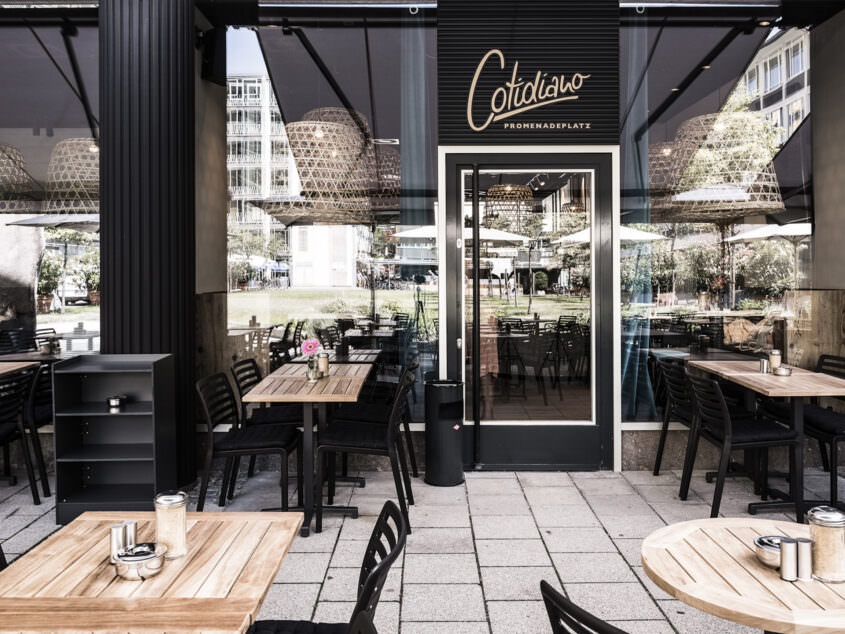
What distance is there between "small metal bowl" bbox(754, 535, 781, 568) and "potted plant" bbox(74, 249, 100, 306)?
19.0 ft

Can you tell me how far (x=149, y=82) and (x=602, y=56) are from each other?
3.67 metres

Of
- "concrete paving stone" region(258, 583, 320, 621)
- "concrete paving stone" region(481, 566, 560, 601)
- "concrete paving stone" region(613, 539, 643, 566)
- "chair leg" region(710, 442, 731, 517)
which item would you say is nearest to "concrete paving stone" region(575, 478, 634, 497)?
"chair leg" region(710, 442, 731, 517)

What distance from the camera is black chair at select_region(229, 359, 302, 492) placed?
5008mm

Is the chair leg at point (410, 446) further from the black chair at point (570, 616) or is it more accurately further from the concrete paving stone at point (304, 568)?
the black chair at point (570, 616)

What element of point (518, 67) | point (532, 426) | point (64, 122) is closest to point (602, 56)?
point (518, 67)

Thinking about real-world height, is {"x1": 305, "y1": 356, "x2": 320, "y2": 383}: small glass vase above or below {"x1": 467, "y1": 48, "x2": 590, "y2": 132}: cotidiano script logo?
below

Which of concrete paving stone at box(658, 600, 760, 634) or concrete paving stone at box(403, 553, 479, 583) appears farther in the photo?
concrete paving stone at box(403, 553, 479, 583)

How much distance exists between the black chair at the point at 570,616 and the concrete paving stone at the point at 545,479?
355 centimetres

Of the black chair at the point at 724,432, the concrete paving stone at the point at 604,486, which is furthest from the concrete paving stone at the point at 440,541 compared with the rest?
the black chair at the point at 724,432

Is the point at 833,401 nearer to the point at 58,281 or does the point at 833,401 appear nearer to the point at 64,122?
the point at 58,281

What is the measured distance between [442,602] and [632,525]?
1666mm

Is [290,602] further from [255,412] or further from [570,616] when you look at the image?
[255,412]

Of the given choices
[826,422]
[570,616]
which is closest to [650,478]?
[826,422]

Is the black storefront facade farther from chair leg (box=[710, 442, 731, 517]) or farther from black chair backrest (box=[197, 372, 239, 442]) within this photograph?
chair leg (box=[710, 442, 731, 517])
